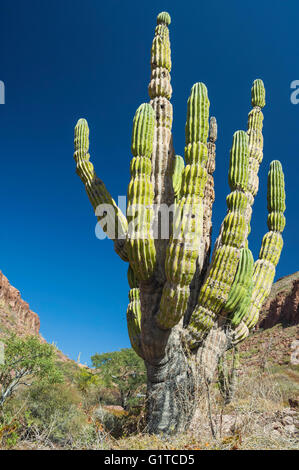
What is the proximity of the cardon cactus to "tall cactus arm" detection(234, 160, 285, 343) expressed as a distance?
28mm

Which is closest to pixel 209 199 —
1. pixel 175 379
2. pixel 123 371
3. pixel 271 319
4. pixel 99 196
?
pixel 99 196

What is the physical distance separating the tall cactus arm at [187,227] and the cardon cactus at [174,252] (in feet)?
0.05

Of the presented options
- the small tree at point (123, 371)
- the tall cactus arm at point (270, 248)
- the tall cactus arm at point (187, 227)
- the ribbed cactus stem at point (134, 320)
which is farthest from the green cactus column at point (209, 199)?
the small tree at point (123, 371)

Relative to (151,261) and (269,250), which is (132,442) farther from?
(269,250)

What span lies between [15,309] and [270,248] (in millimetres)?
40983

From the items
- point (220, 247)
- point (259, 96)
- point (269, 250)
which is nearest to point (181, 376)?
point (220, 247)

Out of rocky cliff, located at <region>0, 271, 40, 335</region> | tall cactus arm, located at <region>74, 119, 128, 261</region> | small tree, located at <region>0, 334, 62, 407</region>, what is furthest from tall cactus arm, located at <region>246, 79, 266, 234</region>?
rocky cliff, located at <region>0, 271, 40, 335</region>

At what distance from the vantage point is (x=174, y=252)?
557cm

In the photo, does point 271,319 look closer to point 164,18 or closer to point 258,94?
point 258,94

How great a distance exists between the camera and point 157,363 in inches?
254

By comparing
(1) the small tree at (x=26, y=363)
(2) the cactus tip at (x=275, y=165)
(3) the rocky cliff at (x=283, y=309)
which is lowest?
(1) the small tree at (x=26, y=363)

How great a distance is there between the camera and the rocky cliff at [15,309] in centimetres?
3891

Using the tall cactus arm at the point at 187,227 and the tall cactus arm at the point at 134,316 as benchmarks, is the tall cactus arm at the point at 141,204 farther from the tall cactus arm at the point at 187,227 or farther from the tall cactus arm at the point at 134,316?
the tall cactus arm at the point at 134,316
